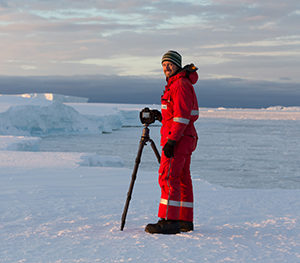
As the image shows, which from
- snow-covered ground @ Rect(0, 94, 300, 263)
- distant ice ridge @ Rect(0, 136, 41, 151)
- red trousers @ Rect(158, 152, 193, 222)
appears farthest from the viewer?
distant ice ridge @ Rect(0, 136, 41, 151)

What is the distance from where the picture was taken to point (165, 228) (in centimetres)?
319

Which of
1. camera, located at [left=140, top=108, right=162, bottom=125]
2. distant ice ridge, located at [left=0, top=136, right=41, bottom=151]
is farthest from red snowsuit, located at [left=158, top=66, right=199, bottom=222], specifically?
distant ice ridge, located at [left=0, top=136, right=41, bottom=151]

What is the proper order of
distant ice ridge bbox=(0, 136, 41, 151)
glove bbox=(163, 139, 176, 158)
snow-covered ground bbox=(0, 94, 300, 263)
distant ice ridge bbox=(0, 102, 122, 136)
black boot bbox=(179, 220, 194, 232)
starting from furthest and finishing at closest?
1. distant ice ridge bbox=(0, 102, 122, 136)
2. distant ice ridge bbox=(0, 136, 41, 151)
3. black boot bbox=(179, 220, 194, 232)
4. glove bbox=(163, 139, 176, 158)
5. snow-covered ground bbox=(0, 94, 300, 263)

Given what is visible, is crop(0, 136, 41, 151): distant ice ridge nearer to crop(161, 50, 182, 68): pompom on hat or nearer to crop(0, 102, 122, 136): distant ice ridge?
crop(161, 50, 182, 68): pompom on hat

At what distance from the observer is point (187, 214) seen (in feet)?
10.9

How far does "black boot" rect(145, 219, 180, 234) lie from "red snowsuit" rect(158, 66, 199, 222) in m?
0.04

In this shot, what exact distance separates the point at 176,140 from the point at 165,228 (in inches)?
28.3

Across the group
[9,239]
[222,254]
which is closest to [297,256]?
[222,254]

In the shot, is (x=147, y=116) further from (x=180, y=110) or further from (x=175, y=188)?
(x=175, y=188)

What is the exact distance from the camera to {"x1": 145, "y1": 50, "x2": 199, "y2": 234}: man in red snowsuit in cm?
308

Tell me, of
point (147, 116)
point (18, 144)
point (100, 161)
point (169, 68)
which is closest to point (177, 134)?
point (147, 116)

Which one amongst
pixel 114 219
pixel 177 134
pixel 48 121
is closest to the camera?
pixel 177 134

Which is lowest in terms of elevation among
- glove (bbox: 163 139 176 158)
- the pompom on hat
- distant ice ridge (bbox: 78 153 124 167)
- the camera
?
distant ice ridge (bbox: 78 153 124 167)

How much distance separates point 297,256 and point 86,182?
11.9ft
